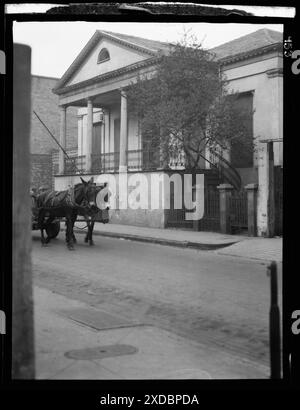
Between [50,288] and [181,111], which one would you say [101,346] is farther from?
[181,111]

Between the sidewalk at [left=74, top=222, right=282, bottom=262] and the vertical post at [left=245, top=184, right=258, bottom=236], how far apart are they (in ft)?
1.13

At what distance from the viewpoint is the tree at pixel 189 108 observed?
16922 millimetres

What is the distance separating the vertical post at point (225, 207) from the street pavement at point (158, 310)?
141 inches

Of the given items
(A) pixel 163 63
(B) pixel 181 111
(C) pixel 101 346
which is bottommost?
(C) pixel 101 346

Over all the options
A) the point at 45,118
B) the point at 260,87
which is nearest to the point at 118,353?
the point at 45,118

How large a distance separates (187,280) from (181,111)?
27.4ft

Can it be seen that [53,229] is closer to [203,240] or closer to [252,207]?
[203,240]

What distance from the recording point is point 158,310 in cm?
718

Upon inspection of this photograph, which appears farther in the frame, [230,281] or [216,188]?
[216,188]

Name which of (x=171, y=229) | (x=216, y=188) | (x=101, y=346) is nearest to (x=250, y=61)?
(x=216, y=188)
